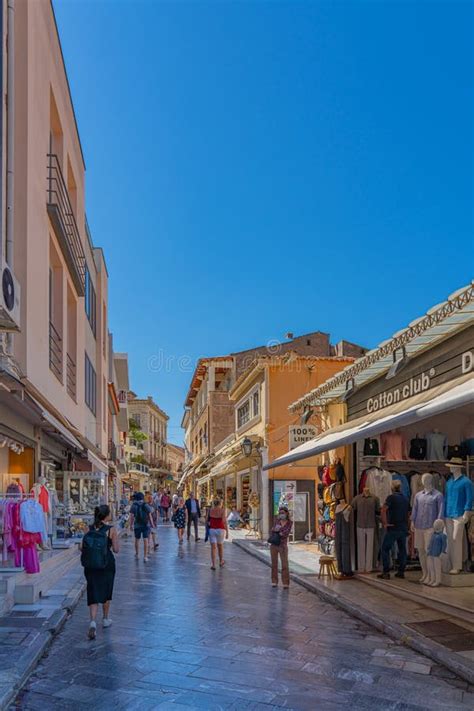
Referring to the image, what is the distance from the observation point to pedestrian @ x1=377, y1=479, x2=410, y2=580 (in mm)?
12094

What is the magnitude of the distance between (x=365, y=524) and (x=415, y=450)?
1.63 m

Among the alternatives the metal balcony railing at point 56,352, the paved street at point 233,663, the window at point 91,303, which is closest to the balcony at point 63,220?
the metal balcony railing at point 56,352

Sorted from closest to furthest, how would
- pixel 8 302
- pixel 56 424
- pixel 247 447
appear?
1. pixel 8 302
2. pixel 56 424
3. pixel 247 447

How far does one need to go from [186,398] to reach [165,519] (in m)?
22.6

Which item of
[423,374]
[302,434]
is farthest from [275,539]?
[302,434]

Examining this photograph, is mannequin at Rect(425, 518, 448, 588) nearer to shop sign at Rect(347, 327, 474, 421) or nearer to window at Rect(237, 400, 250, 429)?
shop sign at Rect(347, 327, 474, 421)

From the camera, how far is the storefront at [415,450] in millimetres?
9750

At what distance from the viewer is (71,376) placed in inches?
792

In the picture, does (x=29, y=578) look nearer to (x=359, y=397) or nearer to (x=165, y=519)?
(x=359, y=397)

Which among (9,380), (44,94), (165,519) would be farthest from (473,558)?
(165,519)

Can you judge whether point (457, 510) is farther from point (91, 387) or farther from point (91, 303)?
point (91, 303)

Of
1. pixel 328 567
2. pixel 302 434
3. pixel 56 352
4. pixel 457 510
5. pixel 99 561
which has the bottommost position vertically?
pixel 328 567

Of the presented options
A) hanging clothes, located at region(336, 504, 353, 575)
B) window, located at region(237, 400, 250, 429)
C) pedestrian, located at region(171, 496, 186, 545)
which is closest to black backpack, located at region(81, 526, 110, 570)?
hanging clothes, located at region(336, 504, 353, 575)

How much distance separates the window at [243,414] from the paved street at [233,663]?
1938 cm
